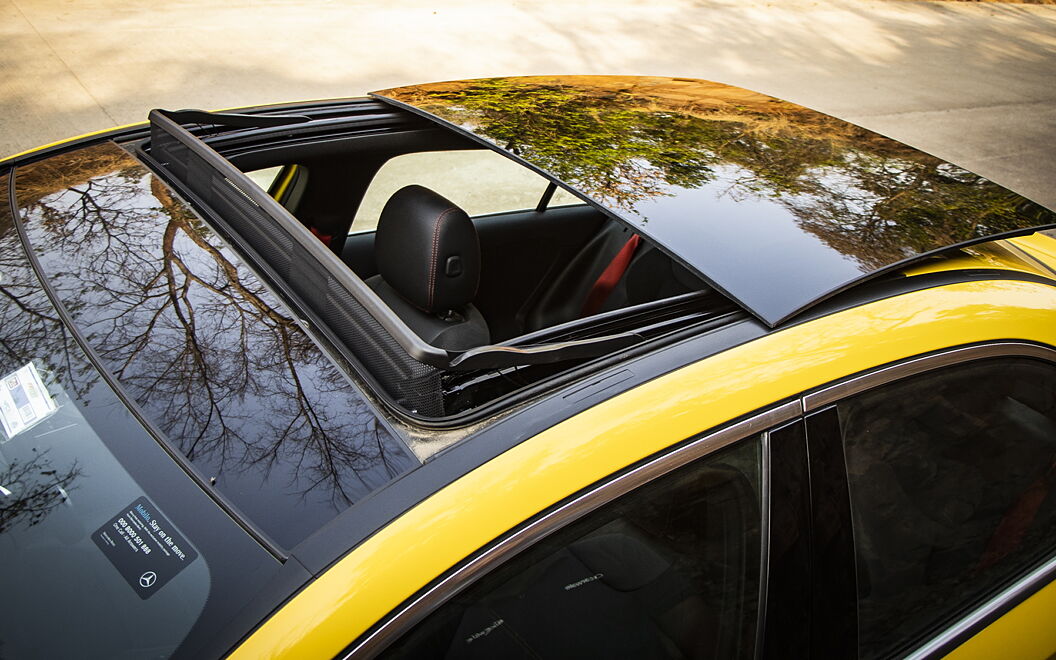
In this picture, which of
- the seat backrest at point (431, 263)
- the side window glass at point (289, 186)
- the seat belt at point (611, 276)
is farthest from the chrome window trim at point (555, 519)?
the side window glass at point (289, 186)

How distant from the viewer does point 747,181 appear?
202 cm

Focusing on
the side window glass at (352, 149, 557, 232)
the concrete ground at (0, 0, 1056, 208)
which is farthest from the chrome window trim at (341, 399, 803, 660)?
the concrete ground at (0, 0, 1056, 208)

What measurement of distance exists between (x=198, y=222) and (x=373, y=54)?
6.86 meters

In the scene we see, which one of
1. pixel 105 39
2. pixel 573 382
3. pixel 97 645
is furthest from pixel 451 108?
pixel 105 39

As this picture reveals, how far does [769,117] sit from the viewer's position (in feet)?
8.62

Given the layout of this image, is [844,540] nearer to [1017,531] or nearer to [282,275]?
[1017,531]

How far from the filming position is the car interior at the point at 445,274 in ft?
4.86

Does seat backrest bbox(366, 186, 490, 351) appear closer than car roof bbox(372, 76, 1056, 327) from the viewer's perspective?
No

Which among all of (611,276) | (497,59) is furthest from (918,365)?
(497,59)

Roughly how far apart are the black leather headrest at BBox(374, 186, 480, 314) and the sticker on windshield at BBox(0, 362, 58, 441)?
3.25 feet

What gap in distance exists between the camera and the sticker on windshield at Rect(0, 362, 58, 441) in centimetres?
143

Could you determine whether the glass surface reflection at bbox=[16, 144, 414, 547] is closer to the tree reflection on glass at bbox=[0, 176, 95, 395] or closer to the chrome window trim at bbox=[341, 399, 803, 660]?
the tree reflection on glass at bbox=[0, 176, 95, 395]

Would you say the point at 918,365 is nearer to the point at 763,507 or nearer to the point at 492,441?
the point at 763,507

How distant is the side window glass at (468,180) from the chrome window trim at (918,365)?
3770 millimetres
